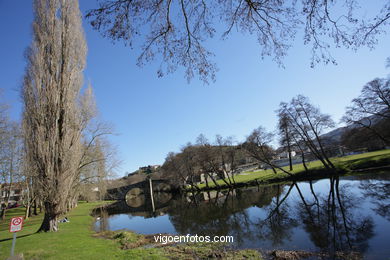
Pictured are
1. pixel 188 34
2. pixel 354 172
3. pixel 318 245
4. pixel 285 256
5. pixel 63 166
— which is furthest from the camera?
pixel 354 172

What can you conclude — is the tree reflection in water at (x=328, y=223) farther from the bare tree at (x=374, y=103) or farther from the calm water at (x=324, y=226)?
the bare tree at (x=374, y=103)

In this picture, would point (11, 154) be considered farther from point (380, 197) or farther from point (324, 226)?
point (380, 197)

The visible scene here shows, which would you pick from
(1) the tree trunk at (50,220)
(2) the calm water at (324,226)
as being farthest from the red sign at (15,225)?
(2) the calm water at (324,226)

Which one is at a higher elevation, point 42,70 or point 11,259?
point 42,70

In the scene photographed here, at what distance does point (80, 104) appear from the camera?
14992 millimetres

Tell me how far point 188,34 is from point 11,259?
831 centimetres

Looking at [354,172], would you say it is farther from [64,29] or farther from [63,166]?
[64,29]

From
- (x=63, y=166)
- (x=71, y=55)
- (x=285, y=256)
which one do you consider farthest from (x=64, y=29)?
(x=285, y=256)

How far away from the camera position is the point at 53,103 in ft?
40.6

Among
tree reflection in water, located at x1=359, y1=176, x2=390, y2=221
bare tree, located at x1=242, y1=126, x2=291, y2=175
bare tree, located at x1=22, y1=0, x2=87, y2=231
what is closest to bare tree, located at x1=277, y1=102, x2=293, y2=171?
bare tree, located at x1=242, y1=126, x2=291, y2=175

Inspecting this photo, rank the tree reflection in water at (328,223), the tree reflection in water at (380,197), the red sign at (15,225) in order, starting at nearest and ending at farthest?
the red sign at (15,225) < the tree reflection in water at (328,223) < the tree reflection in water at (380,197)

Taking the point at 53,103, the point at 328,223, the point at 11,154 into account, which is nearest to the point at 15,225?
the point at 53,103

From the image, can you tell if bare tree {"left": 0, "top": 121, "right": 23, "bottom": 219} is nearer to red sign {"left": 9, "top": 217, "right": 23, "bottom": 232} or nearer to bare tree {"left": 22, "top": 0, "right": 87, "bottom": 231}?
bare tree {"left": 22, "top": 0, "right": 87, "bottom": 231}

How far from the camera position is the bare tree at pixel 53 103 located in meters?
11.9
